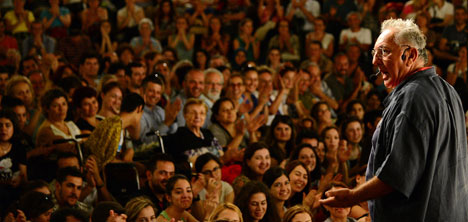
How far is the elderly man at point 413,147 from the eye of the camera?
2.76 metres

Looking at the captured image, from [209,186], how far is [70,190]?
1.02 metres

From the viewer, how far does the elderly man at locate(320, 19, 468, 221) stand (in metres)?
2.76

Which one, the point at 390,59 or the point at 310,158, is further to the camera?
the point at 310,158

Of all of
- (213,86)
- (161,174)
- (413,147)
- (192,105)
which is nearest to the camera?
(413,147)

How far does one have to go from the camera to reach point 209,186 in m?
5.80

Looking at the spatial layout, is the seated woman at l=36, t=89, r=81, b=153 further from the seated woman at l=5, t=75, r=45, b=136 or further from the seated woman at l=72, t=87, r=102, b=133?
the seated woman at l=5, t=75, r=45, b=136

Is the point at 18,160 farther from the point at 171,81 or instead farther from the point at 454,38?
the point at 454,38

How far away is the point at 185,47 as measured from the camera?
1038cm

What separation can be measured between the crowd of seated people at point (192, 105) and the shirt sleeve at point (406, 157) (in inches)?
89.5

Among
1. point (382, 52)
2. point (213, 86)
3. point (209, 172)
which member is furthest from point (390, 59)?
point (213, 86)

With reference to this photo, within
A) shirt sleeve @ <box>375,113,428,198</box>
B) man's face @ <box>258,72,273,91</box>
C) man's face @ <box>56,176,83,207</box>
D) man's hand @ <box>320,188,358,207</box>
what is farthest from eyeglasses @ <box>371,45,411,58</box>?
man's face @ <box>258,72,273,91</box>

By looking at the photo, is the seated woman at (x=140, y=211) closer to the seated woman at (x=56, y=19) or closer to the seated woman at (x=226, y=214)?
the seated woman at (x=226, y=214)

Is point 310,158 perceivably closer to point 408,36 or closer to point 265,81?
point 265,81

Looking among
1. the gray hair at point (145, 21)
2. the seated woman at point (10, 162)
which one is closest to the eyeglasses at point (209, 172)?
the seated woman at point (10, 162)
